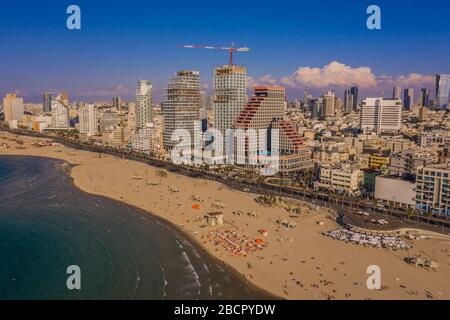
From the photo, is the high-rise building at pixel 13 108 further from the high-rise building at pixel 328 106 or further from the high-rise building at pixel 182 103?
the high-rise building at pixel 328 106

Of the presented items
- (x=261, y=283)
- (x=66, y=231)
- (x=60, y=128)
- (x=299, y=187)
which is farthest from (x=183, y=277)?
(x=60, y=128)

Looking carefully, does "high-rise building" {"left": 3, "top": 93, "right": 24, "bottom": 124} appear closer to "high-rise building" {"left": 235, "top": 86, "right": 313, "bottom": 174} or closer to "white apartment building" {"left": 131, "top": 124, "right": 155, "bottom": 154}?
"white apartment building" {"left": 131, "top": 124, "right": 155, "bottom": 154}

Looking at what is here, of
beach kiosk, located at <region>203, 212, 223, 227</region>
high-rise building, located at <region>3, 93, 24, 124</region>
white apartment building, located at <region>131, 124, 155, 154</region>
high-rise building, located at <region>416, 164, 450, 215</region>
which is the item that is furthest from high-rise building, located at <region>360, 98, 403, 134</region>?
high-rise building, located at <region>3, 93, 24, 124</region>

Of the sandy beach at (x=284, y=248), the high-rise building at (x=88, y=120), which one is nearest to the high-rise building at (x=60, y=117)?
the high-rise building at (x=88, y=120)

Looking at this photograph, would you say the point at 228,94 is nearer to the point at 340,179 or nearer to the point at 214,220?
the point at 340,179

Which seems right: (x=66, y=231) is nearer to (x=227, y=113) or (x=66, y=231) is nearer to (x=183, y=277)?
(x=183, y=277)

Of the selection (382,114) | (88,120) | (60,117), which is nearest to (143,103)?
(88,120)
